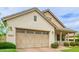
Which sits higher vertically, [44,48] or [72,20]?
[72,20]

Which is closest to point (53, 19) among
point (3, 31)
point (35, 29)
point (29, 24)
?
point (35, 29)

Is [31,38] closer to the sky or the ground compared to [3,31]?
closer to the ground

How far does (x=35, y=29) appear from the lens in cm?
1052

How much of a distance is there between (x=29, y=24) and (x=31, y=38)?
698mm

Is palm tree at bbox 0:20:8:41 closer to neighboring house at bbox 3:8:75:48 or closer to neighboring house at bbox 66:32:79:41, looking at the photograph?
neighboring house at bbox 3:8:75:48

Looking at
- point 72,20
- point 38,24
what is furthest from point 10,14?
point 72,20

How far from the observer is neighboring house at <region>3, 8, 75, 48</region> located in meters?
10.2

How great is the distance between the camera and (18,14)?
1019cm

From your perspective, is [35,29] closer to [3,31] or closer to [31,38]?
[31,38]

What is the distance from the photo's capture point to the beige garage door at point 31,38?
408 inches
